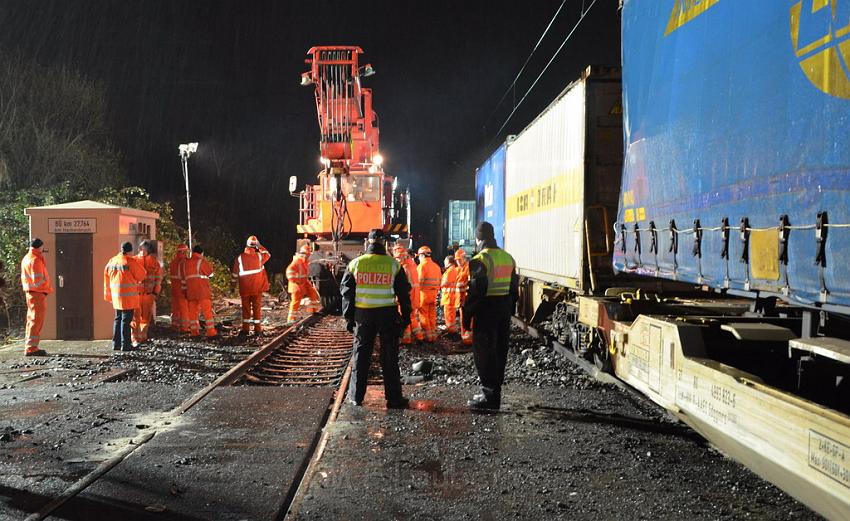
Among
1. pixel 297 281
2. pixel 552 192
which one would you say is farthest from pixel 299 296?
pixel 552 192

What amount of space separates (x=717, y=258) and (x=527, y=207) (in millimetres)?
7545

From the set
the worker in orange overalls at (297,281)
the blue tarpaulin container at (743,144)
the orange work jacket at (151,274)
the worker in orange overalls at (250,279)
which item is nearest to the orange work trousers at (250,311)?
the worker in orange overalls at (250,279)

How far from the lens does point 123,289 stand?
32.2ft

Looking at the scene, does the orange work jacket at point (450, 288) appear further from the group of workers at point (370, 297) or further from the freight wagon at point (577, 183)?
the freight wagon at point (577, 183)

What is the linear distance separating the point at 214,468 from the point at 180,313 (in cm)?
772

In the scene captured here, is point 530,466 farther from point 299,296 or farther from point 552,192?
point 299,296

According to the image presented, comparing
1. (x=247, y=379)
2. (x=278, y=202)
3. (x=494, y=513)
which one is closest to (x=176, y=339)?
(x=247, y=379)

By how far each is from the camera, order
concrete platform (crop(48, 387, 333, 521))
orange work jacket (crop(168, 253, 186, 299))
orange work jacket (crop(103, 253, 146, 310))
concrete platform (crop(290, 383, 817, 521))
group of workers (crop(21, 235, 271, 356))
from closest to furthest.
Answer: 1. concrete platform (crop(48, 387, 333, 521))
2. concrete platform (crop(290, 383, 817, 521))
3. group of workers (crop(21, 235, 271, 356))
4. orange work jacket (crop(103, 253, 146, 310))
5. orange work jacket (crop(168, 253, 186, 299))

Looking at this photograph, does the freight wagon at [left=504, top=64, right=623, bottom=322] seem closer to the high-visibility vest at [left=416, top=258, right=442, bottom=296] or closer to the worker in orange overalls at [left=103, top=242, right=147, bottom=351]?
the high-visibility vest at [left=416, top=258, right=442, bottom=296]

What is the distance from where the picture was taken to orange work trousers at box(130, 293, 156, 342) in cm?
1065

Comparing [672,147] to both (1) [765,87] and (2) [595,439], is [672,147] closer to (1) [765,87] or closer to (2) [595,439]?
(1) [765,87]

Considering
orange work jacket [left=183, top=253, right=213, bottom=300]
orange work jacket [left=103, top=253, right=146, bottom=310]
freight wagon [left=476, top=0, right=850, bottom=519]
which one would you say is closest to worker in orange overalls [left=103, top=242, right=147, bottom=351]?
orange work jacket [left=103, top=253, right=146, bottom=310]

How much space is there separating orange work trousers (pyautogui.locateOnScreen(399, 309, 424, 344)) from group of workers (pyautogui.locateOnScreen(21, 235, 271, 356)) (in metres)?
2.71

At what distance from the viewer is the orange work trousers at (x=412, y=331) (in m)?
11.3
